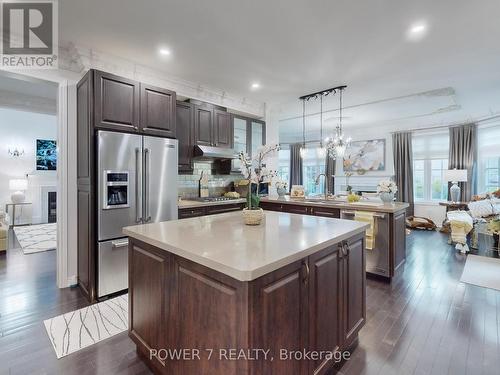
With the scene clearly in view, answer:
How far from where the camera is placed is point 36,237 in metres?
5.50

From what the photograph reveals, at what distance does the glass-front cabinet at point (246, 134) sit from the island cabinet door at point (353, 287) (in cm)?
299

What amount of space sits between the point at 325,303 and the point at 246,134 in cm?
380

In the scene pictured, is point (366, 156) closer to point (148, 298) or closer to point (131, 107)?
point (131, 107)

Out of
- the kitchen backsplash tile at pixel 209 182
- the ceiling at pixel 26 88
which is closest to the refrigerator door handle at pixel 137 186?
the kitchen backsplash tile at pixel 209 182

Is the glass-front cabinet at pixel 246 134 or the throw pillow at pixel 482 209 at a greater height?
the glass-front cabinet at pixel 246 134

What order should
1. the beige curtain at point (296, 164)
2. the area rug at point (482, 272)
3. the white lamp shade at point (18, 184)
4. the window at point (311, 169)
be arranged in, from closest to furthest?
the area rug at point (482, 272)
the white lamp shade at point (18, 184)
the window at point (311, 169)
the beige curtain at point (296, 164)

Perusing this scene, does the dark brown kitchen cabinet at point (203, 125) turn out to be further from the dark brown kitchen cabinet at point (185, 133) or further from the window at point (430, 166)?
the window at point (430, 166)

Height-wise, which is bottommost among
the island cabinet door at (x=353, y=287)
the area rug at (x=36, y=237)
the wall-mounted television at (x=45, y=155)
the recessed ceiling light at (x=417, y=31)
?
the area rug at (x=36, y=237)

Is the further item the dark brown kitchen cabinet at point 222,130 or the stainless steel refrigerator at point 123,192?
the dark brown kitchen cabinet at point 222,130

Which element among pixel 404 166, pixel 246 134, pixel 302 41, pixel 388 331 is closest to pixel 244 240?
pixel 388 331

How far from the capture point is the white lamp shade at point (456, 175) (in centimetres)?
593

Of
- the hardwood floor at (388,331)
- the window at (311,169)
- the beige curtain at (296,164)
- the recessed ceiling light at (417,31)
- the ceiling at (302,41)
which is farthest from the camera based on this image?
the beige curtain at (296,164)

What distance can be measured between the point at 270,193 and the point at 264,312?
4.44 metres

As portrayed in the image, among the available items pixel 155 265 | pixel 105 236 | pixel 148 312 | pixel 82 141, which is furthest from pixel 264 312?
pixel 82 141
